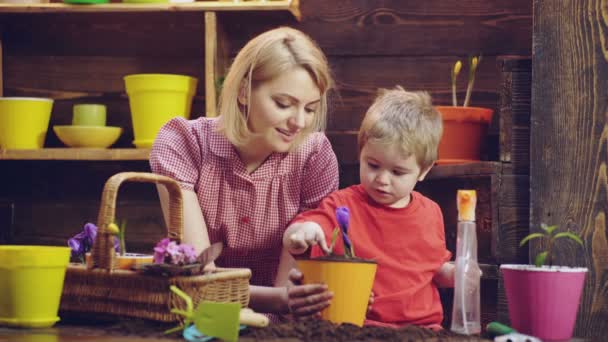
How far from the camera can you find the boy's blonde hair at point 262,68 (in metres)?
1.88

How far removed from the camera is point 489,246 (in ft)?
7.57

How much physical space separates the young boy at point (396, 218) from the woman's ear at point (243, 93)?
0.29 m

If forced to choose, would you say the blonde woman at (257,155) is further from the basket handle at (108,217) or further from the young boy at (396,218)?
the basket handle at (108,217)

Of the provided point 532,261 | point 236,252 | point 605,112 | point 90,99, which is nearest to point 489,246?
point 532,261

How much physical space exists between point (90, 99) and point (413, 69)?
42.7 inches

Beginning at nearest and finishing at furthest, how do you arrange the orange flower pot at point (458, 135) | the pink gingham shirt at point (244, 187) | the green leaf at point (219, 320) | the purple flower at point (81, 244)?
the green leaf at point (219, 320) < the purple flower at point (81, 244) < the pink gingham shirt at point (244, 187) < the orange flower pot at point (458, 135)

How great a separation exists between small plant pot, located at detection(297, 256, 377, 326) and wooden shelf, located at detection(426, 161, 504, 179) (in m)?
0.86

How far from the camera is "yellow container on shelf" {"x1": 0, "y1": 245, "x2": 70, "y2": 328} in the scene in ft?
4.61

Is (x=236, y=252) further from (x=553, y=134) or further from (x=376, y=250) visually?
(x=553, y=134)

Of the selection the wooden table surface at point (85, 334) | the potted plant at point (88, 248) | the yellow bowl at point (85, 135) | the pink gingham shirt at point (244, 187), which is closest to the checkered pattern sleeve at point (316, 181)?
the pink gingham shirt at point (244, 187)

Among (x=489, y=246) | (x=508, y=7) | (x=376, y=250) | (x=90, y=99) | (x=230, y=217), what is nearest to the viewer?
(x=376, y=250)

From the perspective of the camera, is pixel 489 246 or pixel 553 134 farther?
pixel 489 246

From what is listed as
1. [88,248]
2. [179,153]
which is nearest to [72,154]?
[179,153]

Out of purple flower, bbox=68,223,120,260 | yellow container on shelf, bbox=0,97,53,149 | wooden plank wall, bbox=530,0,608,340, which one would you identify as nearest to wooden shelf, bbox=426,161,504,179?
wooden plank wall, bbox=530,0,608,340
